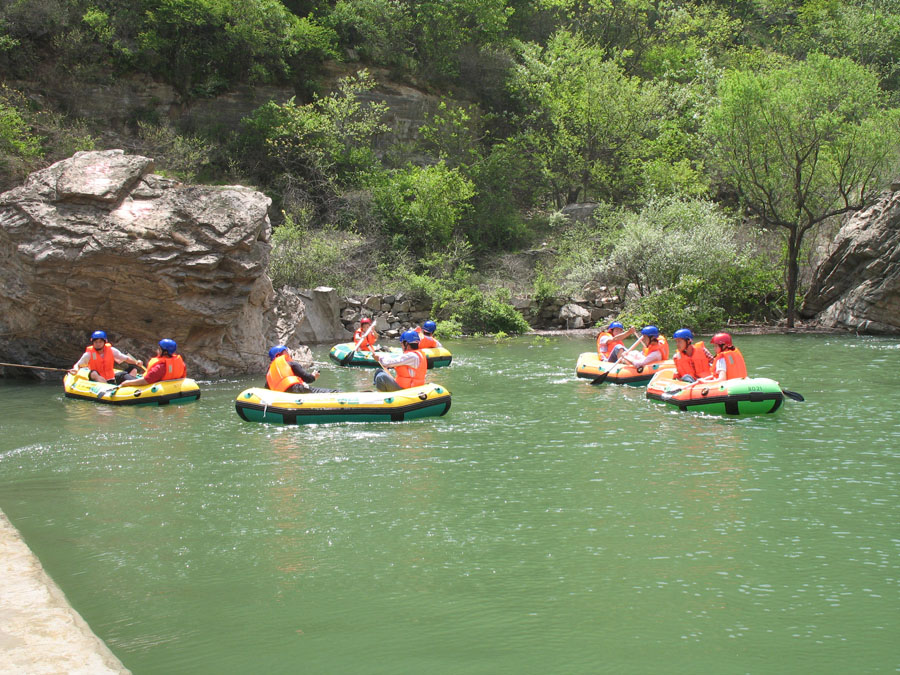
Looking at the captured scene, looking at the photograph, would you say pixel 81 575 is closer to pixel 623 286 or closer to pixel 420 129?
pixel 623 286

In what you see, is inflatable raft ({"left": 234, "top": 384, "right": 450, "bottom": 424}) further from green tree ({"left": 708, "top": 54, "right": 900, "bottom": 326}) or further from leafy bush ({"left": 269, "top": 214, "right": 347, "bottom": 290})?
green tree ({"left": 708, "top": 54, "right": 900, "bottom": 326})

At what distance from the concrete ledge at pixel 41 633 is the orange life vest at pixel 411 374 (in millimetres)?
6868

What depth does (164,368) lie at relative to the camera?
514 inches

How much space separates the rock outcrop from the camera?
22234 mm

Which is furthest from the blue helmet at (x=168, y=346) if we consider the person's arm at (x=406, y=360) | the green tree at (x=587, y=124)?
the green tree at (x=587, y=124)

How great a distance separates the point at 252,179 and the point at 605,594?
25.5 meters

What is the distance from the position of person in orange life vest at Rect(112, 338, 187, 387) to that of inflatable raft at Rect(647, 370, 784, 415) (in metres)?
7.72

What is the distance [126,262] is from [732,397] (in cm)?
1024

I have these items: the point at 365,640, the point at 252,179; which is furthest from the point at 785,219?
the point at 365,640

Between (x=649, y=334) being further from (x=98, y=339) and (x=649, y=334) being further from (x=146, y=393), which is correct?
(x=98, y=339)

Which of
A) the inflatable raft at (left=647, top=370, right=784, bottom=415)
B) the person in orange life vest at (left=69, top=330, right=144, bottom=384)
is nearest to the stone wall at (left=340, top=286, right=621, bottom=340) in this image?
the person in orange life vest at (left=69, top=330, right=144, bottom=384)

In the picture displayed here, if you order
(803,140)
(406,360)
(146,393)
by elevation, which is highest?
(803,140)

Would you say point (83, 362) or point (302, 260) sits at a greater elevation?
point (302, 260)

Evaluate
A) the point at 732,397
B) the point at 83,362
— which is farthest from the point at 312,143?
the point at 732,397
